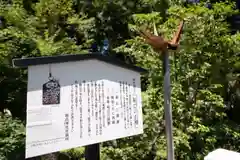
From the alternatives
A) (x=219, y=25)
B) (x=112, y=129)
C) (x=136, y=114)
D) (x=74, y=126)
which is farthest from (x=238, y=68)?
(x=74, y=126)

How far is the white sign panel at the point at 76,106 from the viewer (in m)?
1.94

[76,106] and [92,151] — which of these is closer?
[76,106]

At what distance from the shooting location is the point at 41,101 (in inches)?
77.0

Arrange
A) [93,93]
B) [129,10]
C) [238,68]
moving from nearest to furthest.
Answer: [93,93], [238,68], [129,10]

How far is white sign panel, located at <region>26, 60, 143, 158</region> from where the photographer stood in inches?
76.3

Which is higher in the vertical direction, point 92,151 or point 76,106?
point 76,106

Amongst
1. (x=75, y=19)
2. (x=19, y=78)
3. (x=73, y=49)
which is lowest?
(x=19, y=78)

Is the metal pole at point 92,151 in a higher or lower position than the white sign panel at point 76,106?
lower

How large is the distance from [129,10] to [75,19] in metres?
1.18

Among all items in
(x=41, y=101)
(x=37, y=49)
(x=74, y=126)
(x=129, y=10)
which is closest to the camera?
(x=41, y=101)

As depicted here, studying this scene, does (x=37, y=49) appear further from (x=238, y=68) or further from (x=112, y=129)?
(x=238, y=68)

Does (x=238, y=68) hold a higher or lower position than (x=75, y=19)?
lower

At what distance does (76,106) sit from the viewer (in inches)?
83.1

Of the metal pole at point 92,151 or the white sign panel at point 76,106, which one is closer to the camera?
the white sign panel at point 76,106
